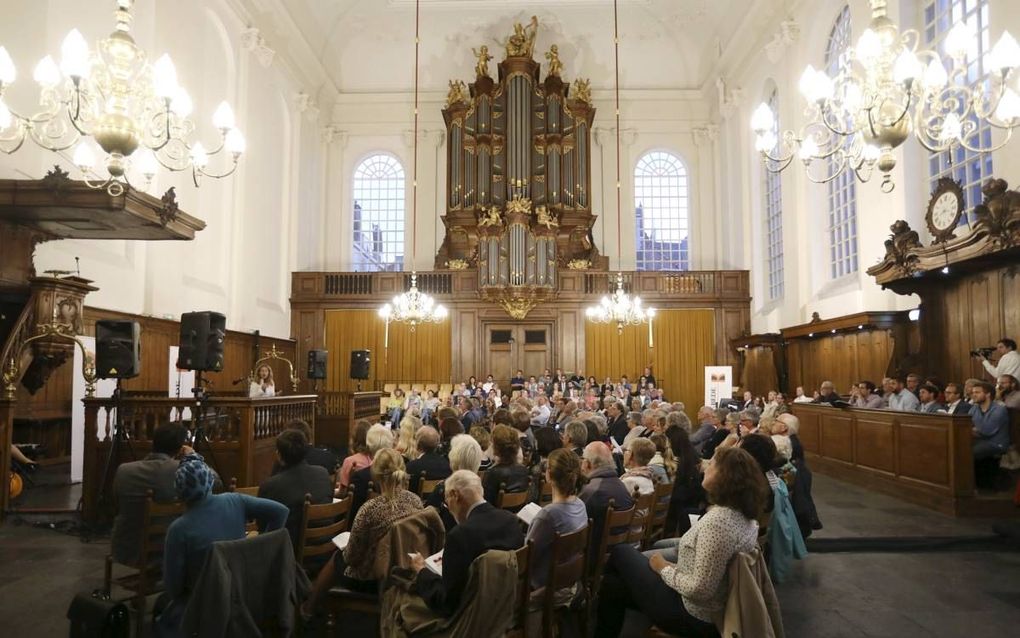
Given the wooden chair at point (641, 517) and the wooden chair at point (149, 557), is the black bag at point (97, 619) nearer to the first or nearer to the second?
the wooden chair at point (149, 557)

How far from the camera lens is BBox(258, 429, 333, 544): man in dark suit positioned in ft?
12.2

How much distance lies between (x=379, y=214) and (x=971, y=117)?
47.0ft

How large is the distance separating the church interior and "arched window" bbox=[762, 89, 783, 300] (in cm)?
12

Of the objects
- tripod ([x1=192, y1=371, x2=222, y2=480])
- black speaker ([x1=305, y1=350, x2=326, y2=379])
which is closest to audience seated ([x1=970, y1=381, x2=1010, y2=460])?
tripod ([x1=192, y1=371, x2=222, y2=480])

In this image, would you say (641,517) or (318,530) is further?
(641,517)

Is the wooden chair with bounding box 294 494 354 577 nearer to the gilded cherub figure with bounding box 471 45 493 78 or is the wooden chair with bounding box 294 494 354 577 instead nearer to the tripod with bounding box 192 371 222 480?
the tripod with bounding box 192 371 222 480

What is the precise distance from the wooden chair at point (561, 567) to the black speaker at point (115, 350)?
5011mm

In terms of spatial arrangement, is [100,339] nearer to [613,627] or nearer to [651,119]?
[613,627]

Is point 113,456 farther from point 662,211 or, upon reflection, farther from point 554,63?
point 662,211

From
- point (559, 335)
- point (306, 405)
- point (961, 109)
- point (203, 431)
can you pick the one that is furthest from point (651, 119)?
point (203, 431)

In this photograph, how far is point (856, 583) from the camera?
4.71 m

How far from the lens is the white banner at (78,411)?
8.07m

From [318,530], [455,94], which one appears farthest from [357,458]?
[455,94]

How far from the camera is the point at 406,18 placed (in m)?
18.8
